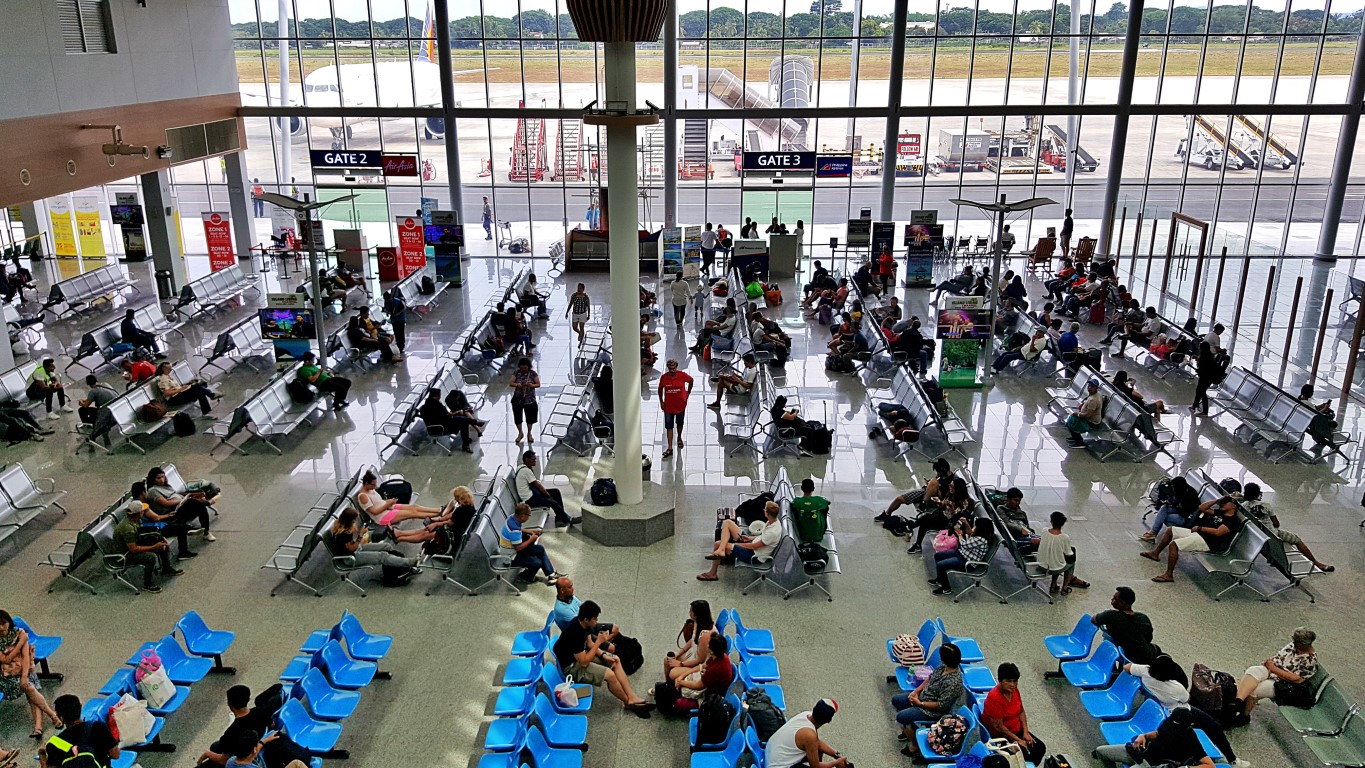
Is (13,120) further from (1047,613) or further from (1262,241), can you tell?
(1262,241)

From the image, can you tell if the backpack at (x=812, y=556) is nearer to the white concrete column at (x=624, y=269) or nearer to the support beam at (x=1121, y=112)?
the white concrete column at (x=624, y=269)

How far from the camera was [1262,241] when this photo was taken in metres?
31.7

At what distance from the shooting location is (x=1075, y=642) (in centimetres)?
912

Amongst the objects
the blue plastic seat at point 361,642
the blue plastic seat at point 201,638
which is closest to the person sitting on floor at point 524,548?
the blue plastic seat at point 361,642

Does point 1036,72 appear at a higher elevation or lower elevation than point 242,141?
higher

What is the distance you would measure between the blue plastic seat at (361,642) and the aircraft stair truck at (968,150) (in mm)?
26044

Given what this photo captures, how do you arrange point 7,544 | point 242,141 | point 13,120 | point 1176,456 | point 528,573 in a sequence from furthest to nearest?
point 242,141, point 13,120, point 1176,456, point 7,544, point 528,573

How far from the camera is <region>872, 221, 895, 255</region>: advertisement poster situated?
83.8 feet

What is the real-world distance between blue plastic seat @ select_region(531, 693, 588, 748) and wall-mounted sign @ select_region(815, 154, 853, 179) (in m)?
21.8

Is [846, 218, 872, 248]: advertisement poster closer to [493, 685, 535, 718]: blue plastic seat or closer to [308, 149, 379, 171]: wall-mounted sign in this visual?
[308, 149, 379, 171]: wall-mounted sign

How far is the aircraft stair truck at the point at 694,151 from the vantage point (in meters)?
28.6

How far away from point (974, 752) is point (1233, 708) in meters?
2.84

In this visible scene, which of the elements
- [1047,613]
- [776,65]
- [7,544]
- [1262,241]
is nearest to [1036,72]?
[776,65]

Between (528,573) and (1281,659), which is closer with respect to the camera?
(1281,659)
